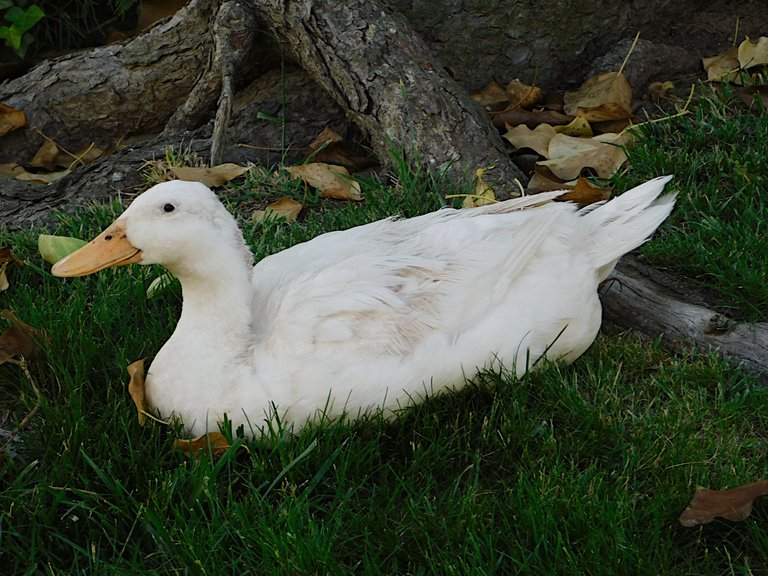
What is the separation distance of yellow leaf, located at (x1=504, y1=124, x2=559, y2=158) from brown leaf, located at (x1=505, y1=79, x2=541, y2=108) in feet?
0.91

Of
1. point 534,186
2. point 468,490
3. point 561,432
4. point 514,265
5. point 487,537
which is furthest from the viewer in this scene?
point 534,186

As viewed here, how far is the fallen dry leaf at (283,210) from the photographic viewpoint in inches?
152

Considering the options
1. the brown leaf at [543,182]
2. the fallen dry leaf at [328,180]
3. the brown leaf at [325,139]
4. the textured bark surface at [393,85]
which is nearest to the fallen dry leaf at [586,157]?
the brown leaf at [543,182]

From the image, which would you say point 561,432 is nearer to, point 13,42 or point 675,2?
point 675,2

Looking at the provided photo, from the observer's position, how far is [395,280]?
2.88 meters

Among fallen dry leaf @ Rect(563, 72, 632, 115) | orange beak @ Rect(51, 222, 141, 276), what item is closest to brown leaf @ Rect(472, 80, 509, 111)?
fallen dry leaf @ Rect(563, 72, 632, 115)

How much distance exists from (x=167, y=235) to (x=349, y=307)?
21.2 inches

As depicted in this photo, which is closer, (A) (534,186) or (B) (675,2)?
(A) (534,186)

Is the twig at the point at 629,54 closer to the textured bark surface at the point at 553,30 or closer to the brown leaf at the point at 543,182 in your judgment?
the textured bark surface at the point at 553,30

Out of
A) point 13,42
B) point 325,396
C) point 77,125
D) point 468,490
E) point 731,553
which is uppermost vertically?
point 13,42

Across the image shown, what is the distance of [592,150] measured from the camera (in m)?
4.07

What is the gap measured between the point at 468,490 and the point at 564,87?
280 cm

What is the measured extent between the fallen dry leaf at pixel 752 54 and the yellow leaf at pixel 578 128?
32.8 inches

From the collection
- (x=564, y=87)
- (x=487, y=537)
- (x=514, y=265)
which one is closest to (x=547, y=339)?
(x=514, y=265)
